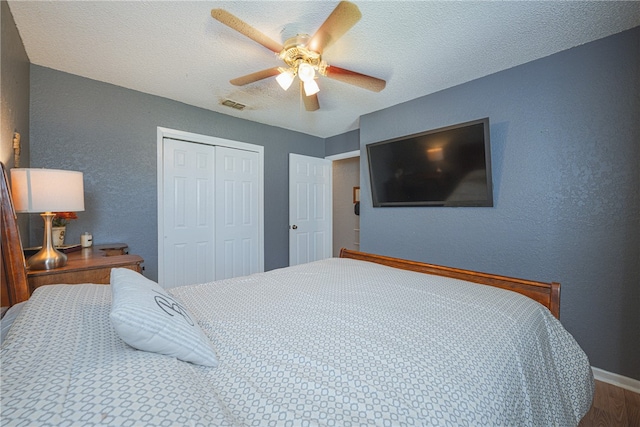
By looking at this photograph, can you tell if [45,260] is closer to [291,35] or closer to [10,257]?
[10,257]

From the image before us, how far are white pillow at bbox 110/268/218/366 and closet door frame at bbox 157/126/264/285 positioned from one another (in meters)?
2.28

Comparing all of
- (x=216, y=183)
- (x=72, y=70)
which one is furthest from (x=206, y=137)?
(x=72, y=70)

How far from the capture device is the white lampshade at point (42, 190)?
145 cm

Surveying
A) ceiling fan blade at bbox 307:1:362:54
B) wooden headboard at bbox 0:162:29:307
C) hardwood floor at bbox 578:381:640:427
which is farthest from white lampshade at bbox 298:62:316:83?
hardwood floor at bbox 578:381:640:427

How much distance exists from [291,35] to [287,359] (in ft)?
6.29

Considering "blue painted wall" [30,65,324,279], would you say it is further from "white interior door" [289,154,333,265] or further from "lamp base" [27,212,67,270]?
"white interior door" [289,154,333,265]

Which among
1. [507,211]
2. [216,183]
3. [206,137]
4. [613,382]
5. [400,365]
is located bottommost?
[613,382]

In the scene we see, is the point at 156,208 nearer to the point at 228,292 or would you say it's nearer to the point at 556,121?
the point at 228,292

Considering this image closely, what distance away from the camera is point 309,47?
1.67m

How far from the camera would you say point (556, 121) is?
2.05 m

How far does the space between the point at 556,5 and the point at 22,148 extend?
3.79m

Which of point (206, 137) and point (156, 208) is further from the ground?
point (206, 137)

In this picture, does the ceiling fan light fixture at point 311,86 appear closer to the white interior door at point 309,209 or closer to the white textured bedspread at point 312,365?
the white textured bedspread at point 312,365

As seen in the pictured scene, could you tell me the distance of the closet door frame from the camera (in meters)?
2.83
